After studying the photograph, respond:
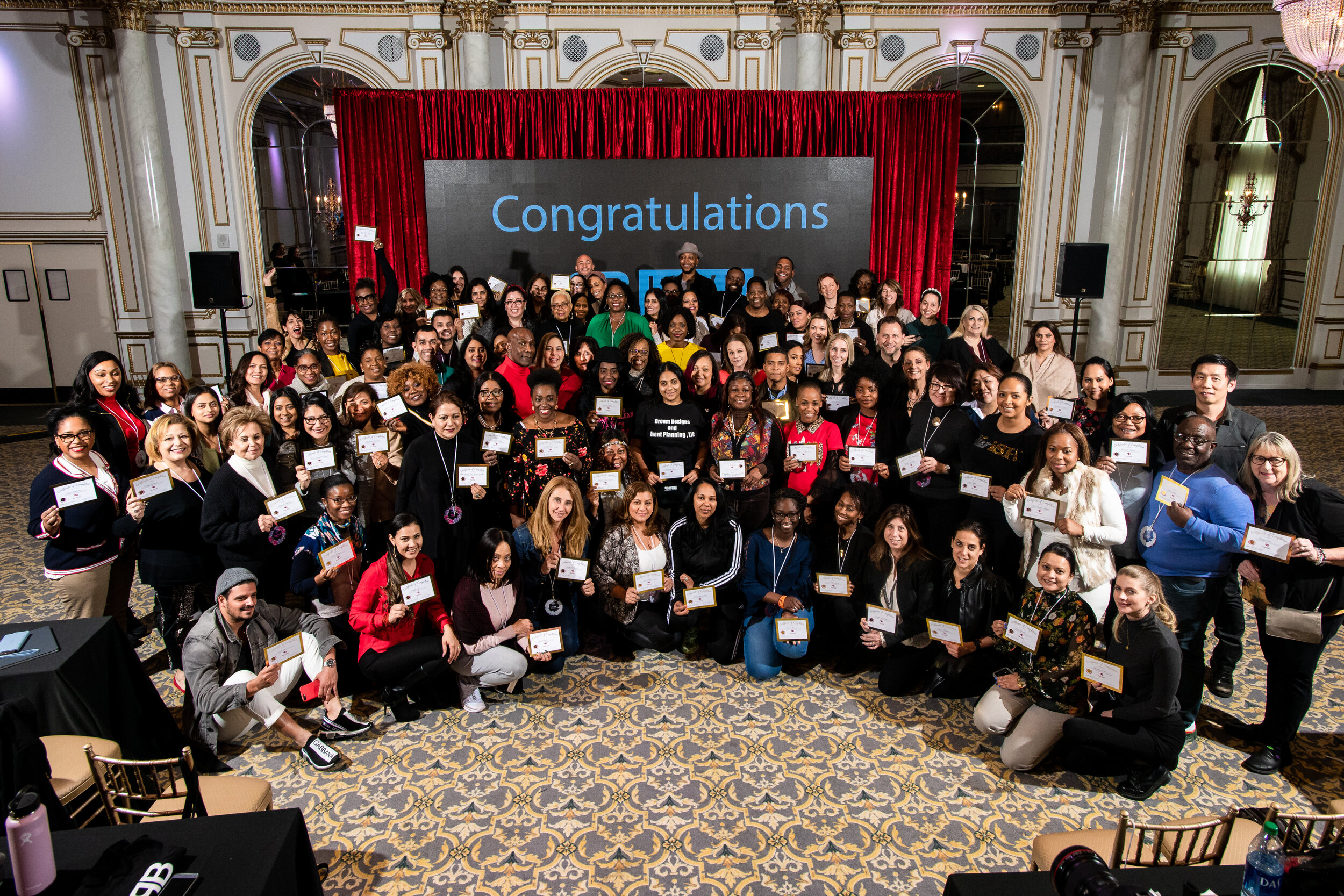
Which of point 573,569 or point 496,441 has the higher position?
point 496,441

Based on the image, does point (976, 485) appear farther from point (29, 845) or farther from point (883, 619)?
point (29, 845)

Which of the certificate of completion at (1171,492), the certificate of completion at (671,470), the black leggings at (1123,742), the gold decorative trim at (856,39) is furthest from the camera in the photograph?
A: the gold decorative trim at (856,39)

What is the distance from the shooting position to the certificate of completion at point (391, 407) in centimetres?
450

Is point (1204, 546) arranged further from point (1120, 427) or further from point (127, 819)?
point (127, 819)

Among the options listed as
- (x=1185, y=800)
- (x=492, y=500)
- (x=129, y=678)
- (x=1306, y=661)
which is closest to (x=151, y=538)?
(x=129, y=678)

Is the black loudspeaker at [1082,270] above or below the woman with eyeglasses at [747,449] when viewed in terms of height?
above

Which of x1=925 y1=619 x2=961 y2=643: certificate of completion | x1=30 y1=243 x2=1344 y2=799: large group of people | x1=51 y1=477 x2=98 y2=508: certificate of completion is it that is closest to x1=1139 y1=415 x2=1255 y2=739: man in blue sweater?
x1=30 y1=243 x2=1344 y2=799: large group of people

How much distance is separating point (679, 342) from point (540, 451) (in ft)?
5.36

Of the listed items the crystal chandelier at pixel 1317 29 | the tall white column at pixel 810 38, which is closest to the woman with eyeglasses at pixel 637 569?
the crystal chandelier at pixel 1317 29

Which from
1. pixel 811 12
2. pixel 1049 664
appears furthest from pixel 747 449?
pixel 811 12

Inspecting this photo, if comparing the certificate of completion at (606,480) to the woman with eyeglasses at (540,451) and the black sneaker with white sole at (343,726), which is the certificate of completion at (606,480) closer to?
the woman with eyeglasses at (540,451)

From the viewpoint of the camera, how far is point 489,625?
396cm

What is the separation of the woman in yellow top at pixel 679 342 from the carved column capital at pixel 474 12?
4.93m

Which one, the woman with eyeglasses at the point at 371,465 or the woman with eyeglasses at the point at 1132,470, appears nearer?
the woman with eyeglasses at the point at 1132,470
